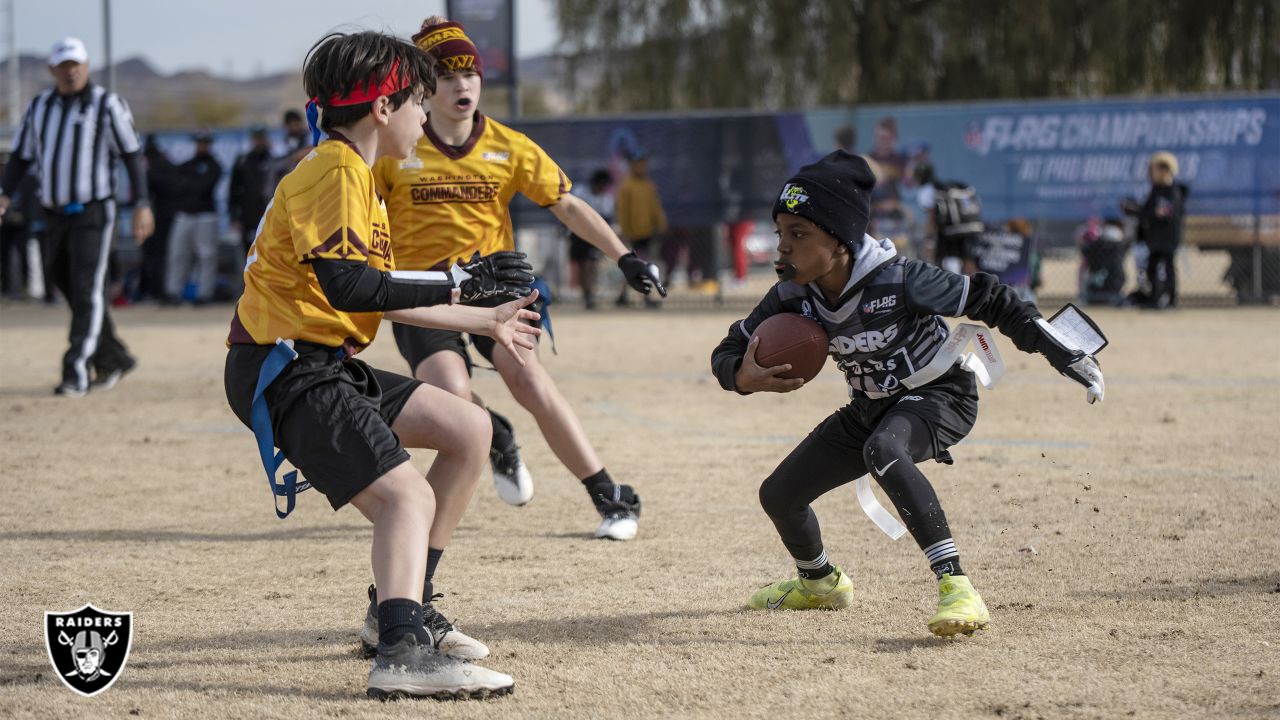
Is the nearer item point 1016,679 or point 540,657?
point 1016,679

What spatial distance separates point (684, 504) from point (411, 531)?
2.93 meters

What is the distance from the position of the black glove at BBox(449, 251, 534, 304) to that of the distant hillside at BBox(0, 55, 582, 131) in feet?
4.72

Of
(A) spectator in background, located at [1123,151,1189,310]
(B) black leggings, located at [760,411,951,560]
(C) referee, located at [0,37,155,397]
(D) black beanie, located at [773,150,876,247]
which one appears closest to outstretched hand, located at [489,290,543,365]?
(D) black beanie, located at [773,150,876,247]

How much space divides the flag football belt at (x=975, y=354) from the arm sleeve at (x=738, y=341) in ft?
1.40

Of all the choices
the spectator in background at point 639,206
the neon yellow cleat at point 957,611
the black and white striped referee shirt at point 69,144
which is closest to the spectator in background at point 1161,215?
the spectator in background at point 639,206

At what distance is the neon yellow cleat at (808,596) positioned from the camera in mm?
4828

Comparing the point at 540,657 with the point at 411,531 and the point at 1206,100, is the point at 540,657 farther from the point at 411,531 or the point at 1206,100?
the point at 1206,100

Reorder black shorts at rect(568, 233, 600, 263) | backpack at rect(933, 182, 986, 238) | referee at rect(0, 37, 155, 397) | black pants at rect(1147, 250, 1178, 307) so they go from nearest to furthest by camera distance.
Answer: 1. referee at rect(0, 37, 155, 397)
2. backpack at rect(933, 182, 986, 238)
3. black pants at rect(1147, 250, 1178, 307)
4. black shorts at rect(568, 233, 600, 263)

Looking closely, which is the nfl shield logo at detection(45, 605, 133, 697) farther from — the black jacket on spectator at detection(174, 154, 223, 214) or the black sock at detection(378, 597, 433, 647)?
the black jacket on spectator at detection(174, 154, 223, 214)

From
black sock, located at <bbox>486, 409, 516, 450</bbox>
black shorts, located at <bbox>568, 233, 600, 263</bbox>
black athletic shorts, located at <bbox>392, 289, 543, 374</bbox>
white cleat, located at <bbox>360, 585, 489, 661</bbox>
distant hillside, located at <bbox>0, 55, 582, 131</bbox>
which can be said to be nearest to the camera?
white cleat, located at <bbox>360, 585, 489, 661</bbox>

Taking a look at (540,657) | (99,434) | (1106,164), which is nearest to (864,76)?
(1106,164)

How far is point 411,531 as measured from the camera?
153 inches

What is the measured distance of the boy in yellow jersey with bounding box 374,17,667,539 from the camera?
6.00m

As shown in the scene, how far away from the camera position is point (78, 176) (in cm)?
1028
